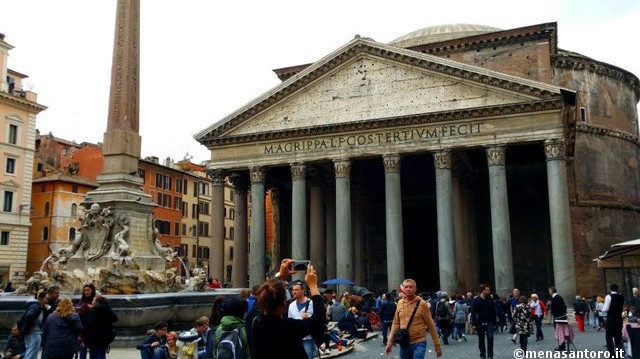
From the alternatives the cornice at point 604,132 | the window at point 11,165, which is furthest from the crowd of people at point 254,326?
the window at point 11,165

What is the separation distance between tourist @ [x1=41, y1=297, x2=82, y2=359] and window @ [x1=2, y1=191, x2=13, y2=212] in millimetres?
27883

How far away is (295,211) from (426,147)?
247 inches

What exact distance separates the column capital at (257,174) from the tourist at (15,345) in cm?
1914

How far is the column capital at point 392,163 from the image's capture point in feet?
74.9

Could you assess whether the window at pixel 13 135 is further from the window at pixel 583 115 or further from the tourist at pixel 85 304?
the window at pixel 583 115

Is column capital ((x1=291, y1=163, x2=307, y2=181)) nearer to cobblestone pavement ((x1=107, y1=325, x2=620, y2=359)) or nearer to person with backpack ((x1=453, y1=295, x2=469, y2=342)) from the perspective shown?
cobblestone pavement ((x1=107, y1=325, x2=620, y2=359))

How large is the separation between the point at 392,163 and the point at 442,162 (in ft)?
6.69

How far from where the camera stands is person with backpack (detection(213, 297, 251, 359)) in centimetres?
358

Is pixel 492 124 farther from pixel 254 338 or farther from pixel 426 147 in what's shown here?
pixel 254 338

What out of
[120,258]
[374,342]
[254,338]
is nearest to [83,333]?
[120,258]

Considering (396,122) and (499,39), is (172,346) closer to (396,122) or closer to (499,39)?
(396,122)

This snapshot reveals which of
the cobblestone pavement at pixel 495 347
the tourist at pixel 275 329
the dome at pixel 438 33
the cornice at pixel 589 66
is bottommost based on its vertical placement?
the cobblestone pavement at pixel 495 347

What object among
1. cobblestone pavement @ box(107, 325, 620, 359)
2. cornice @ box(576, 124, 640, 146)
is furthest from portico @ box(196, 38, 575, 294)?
cobblestone pavement @ box(107, 325, 620, 359)

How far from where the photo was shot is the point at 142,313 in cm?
737
